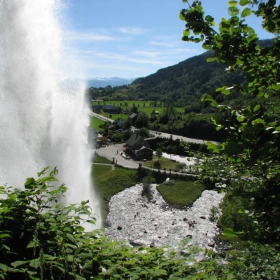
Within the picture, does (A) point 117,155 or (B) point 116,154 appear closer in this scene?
(A) point 117,155

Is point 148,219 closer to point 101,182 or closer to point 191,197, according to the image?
point 191,197

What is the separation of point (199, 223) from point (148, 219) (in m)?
6.87

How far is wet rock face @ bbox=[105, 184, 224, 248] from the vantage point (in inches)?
1253

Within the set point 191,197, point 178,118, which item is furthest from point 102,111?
point 191,197

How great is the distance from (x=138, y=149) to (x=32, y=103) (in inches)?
1837

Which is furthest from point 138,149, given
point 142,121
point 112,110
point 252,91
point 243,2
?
point 112,110

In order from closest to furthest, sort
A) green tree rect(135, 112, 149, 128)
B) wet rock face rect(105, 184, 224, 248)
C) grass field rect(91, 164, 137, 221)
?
1. wet rock face rect(105, 184, 224, 248)
2. grass field rect(91, 164, 137, 221)
3. green tree rect(135, 112, 149, 128)

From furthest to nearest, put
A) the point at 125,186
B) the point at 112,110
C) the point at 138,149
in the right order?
the point at 112,110 < the point at 138,149 < the point at 125,186

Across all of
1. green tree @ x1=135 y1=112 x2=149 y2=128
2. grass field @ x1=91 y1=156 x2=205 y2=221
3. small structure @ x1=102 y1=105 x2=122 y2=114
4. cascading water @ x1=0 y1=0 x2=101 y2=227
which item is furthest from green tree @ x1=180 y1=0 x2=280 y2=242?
small structure @ x1=102 y1=105 x2=122 y2=114

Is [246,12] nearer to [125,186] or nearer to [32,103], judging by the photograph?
[32,103]

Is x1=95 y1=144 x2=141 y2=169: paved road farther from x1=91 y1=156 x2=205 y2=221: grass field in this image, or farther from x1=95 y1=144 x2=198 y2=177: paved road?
x1=91 y1=156 x2=205 y2=221: grass field

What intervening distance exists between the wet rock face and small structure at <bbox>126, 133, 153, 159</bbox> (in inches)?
799

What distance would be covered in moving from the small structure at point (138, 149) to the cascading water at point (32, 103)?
4018cm

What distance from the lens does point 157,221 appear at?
3794 cm
